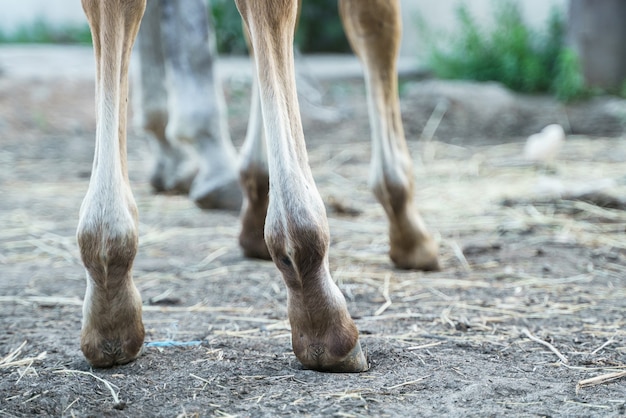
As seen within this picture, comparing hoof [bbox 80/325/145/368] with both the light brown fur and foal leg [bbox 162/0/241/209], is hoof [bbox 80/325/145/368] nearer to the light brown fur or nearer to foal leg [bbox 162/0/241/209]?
the light brown fur

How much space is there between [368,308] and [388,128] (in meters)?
0.79

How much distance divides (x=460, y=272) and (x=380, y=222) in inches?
50.2

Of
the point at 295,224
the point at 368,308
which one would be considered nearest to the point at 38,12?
the point at 368,308

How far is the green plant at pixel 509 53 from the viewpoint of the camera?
10.2 metres

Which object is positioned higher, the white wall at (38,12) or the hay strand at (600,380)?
the white wall at (38,12)

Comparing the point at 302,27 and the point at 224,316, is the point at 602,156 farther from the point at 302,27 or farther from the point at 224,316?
the point at 302,27

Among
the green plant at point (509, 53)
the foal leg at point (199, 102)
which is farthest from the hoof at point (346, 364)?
the green plant at point (509, 53)

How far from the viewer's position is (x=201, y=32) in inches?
184

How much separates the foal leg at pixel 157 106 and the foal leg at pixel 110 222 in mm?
3027

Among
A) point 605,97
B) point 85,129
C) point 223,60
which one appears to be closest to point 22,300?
point 85,129

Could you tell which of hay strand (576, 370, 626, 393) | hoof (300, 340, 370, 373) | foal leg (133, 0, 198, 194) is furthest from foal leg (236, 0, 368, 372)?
foal leg (133, 0, 198, 194)

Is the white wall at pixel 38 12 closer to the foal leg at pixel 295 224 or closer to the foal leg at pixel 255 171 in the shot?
the foal leg at pixel 255 171

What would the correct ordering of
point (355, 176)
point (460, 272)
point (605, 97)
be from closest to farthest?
point (460, 272)
point (355, 176)
point (605, 97)

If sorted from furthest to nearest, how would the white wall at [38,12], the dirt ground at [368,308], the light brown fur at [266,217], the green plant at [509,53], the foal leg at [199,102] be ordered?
the white wall at [38,12] → the green plant at [509,53] → the foal leg at [199,102] → the light brown fur at [266,217] → the dirt ground at [368,308]
